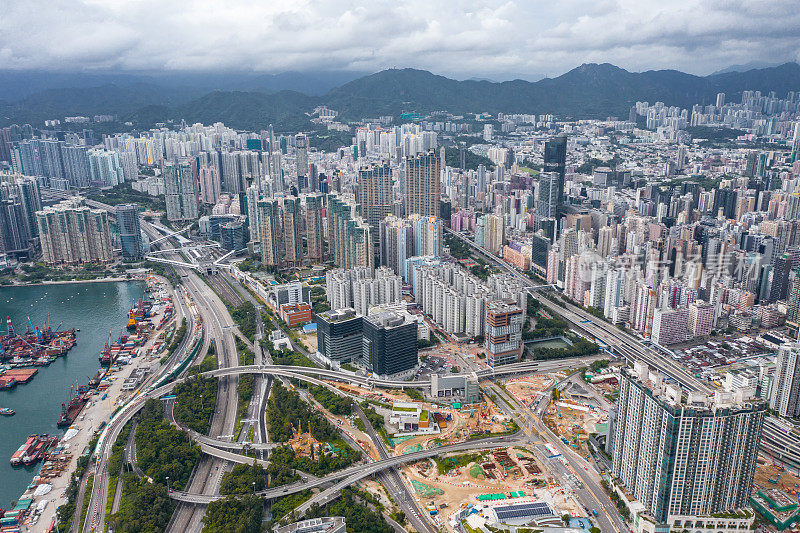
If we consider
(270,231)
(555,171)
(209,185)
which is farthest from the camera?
(209,185)

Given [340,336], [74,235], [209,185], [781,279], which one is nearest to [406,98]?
[209,185]

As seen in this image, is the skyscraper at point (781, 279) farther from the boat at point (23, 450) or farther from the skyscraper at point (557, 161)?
the boat at point (23, 450)

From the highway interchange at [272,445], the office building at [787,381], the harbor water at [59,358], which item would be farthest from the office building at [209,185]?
the office building at [787,381]

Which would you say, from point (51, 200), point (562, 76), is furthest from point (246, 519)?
point (562, 76)

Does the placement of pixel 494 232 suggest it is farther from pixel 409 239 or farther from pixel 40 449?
pixel 40 449

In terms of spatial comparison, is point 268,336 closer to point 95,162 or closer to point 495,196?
point 495,196

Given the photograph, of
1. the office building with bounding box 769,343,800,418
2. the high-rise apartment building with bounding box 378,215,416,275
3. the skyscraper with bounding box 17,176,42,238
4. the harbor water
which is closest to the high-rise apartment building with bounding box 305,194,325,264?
the high-rise apartment building with bounding box 378,215,416,275
